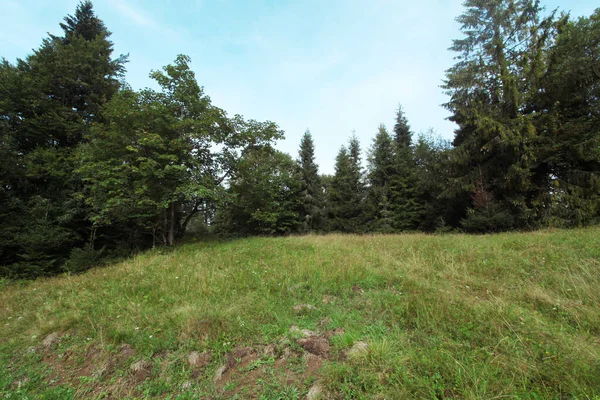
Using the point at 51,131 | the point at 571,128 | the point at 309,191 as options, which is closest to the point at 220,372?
the point at 571,128

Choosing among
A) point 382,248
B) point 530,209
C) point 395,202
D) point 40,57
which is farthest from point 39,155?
point 530,209

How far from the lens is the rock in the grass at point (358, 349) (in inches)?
92.0

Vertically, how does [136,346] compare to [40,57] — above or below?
below

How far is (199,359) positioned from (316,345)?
137 cm

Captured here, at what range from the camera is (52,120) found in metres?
13.8

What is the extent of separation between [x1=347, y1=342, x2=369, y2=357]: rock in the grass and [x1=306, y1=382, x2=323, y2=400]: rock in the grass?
1.49 feet

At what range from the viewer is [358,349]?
2.40 metres

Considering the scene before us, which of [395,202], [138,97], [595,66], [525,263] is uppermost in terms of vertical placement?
[595,66]

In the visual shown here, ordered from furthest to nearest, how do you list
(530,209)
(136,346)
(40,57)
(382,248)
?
(40,57) < (530,209) < (382,248) < (136,346)

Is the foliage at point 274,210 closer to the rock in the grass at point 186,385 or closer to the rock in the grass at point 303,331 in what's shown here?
the rock in the grass at point 303,331

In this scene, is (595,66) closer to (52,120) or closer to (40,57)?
(52,120)

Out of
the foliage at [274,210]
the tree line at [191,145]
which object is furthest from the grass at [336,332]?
the foliage at [274,210]

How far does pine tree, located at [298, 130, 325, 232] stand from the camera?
22.9m

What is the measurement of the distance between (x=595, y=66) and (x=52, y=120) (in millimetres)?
29767
